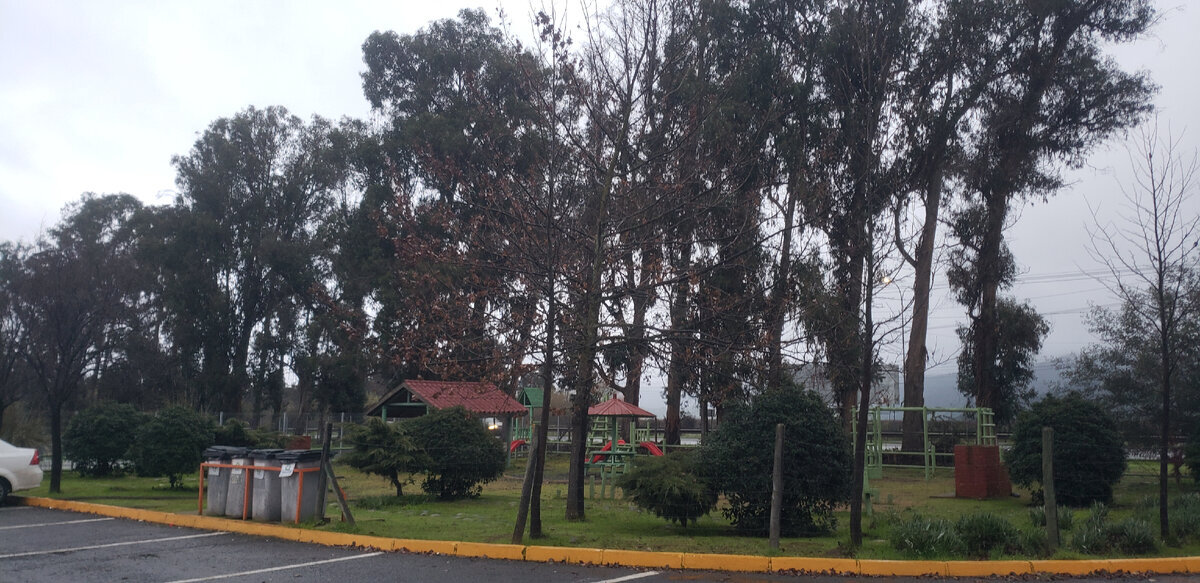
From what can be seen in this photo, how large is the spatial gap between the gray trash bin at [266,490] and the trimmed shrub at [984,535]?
32.8 feet

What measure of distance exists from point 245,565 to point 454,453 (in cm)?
753

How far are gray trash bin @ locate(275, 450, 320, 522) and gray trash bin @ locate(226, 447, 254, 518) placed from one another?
70 cm

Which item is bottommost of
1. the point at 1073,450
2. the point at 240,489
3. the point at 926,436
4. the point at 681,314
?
the point at 240,489

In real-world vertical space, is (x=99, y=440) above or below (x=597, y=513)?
above

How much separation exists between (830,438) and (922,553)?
2498 millimetres

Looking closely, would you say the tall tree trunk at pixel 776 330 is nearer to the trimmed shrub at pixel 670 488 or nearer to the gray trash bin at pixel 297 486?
the trimmed shrub at pixel 670 488

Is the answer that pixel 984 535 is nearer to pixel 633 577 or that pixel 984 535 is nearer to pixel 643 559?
pixel 643 559

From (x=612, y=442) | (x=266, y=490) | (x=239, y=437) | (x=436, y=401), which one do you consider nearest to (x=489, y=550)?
(x=266, y=490)

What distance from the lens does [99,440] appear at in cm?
A: 2300

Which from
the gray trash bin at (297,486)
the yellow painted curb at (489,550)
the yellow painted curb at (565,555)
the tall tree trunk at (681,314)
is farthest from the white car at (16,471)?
the tall tree trunk at (681,314)

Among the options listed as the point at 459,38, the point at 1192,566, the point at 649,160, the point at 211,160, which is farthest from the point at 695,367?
the point at 211,160

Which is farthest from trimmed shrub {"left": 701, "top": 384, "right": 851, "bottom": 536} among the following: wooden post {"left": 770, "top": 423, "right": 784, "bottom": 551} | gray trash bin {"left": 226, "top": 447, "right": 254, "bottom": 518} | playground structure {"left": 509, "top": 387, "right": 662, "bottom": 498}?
playground structure {"left": 509, "top": 387, "right": 662, "bottom": 498}

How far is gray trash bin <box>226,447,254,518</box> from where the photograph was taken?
14.3 meters

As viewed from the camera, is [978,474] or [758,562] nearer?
[758,562]
